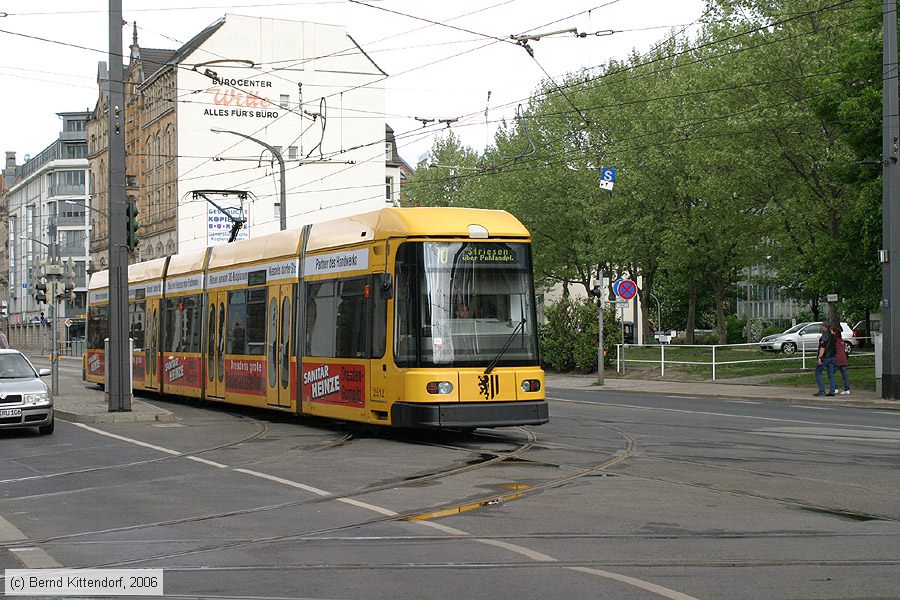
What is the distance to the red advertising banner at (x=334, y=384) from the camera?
17812 millimetres

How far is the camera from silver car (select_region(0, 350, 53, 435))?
19016 mm

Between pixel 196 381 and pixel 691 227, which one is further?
pixel 691 227

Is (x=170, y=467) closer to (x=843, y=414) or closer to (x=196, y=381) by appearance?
(x=196, y=381)

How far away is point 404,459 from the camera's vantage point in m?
15.0

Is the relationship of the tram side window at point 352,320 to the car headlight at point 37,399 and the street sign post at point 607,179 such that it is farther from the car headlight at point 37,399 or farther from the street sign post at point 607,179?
the street sign post at point 607,179

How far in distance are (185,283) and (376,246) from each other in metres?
10.6

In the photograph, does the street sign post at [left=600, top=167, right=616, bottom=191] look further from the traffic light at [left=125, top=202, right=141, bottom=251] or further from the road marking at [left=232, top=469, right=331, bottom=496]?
the road marking at [left=232, top=469, right=331, bottom=496]

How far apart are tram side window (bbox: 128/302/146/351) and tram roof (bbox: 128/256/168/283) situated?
653 mm

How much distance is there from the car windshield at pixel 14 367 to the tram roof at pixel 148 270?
8140mm

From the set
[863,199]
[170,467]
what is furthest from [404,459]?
[863,199]

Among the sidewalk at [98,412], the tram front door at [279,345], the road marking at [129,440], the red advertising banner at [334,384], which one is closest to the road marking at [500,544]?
the road marking at [129,440]

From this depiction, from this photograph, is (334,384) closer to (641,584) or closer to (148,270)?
(641,584)

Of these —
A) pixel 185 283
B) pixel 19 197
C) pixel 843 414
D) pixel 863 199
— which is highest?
→ pixel 19 197

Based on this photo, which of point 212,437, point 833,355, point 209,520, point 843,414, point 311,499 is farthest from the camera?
point 833,355
